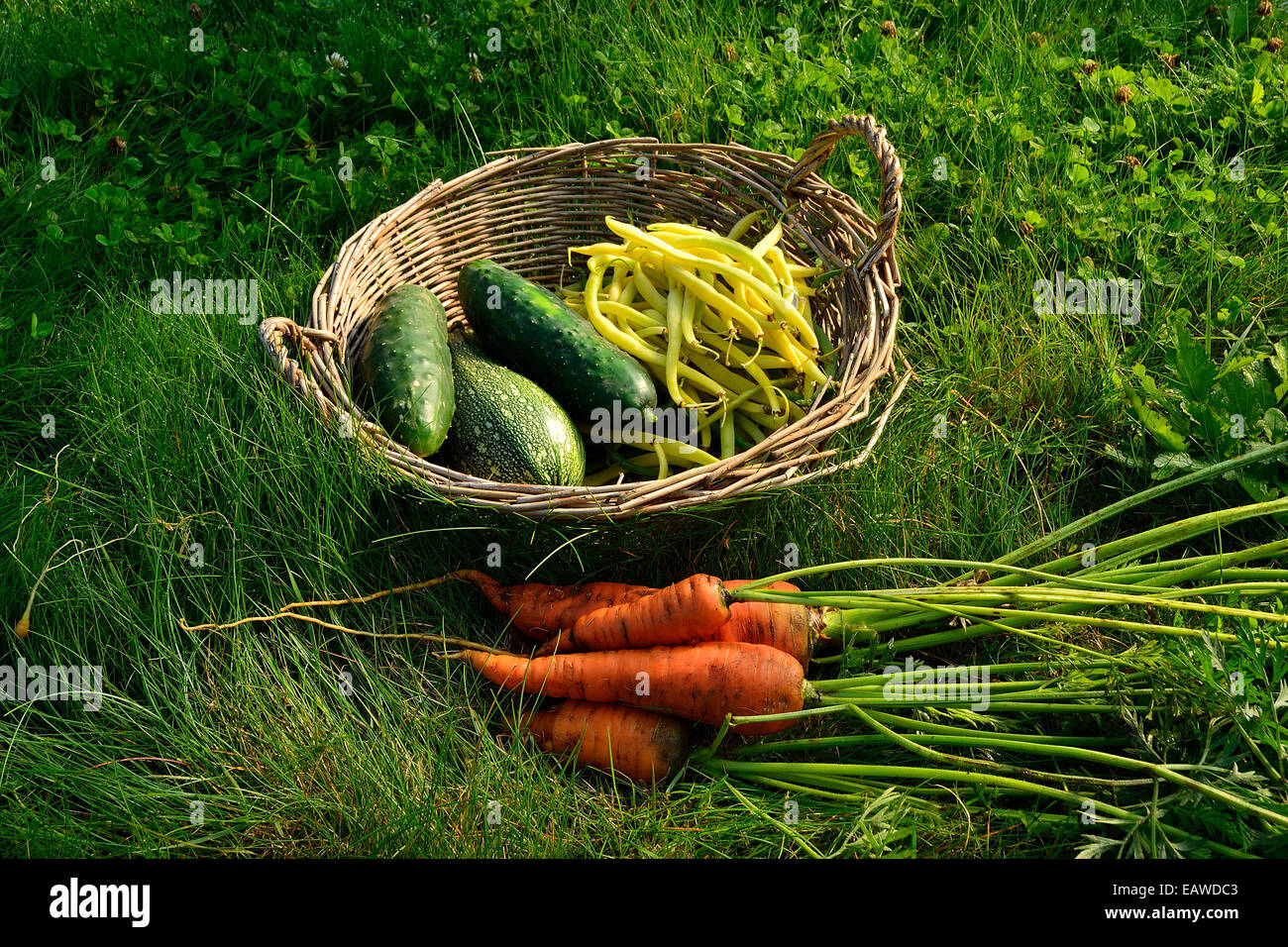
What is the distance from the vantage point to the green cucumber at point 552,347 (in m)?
3.21

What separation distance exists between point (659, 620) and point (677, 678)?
0.15m

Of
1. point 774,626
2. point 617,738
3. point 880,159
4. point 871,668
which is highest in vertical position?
point 880,159

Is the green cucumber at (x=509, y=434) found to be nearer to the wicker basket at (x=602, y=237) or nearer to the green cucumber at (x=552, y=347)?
the green cucumber at (x=552, y=347)

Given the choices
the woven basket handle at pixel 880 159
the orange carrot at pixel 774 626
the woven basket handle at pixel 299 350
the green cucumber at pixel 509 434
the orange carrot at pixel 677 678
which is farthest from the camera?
the woven basket handle at pixel 880 159

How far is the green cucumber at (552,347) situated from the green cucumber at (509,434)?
87 millimetres

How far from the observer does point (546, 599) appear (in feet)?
9.59

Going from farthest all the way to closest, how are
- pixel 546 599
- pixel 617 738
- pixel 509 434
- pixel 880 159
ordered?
pixel 880 159
pixel 509 434
pixel 546 599
pixel 617 738

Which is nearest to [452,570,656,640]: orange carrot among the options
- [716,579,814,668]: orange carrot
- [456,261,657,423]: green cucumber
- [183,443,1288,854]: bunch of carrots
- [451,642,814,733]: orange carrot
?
[183,443,1288,854]: bunch of carrots

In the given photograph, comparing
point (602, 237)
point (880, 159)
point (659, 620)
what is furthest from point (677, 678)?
point (602, 237)

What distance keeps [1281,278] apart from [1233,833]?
227 centimetres

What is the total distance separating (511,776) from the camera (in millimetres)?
2504

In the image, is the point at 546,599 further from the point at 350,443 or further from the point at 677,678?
the point at 350,443

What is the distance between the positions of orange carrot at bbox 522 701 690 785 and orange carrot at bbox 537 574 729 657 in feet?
0.56

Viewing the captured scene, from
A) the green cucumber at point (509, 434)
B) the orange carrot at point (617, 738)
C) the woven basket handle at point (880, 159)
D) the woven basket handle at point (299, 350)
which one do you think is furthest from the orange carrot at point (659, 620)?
the woven basket handle at point (880, 159)
